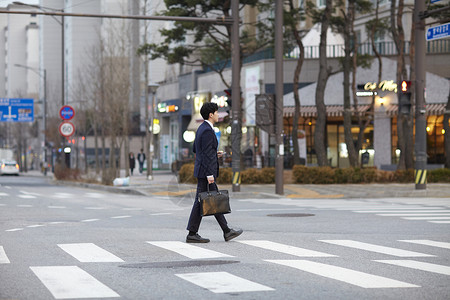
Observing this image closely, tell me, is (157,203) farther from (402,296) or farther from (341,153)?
(341,153)

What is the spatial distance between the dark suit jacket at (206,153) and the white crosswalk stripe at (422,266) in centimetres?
324

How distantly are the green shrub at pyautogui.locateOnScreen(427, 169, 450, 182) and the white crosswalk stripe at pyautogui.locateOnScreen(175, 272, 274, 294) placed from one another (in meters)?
24.6

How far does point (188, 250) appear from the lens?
1138cm

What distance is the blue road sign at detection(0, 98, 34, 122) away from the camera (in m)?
66.0

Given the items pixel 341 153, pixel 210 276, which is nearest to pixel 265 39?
pixel 341 153

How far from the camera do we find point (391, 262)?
9.95 m

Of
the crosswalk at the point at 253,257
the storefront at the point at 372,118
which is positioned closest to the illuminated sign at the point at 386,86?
the storefront at the point at 372,118

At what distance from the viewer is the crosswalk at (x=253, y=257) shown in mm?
8023

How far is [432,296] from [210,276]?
2388 millimetres

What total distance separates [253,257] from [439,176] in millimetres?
23143

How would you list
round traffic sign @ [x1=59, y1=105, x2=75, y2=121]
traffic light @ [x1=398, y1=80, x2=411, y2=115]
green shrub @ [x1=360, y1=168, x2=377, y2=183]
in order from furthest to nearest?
round traffic sign @ [x1=59, y1=105, x2=75, y2=121], green shrub @ [x1=360, y1=168, x2=377, y2=183], traffic light @ [x1=398, y1=80, x2=411, y2=115]

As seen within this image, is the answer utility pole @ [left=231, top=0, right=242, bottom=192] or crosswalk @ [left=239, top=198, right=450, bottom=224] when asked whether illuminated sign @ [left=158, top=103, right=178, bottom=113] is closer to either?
utility pole @ [left=231, top=0, right=242, bottom=192]

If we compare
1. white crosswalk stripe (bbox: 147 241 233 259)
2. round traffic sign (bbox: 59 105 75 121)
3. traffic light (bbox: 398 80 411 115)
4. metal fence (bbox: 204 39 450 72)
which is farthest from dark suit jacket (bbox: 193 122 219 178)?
metal fence (bbox: 204 39 450 72)

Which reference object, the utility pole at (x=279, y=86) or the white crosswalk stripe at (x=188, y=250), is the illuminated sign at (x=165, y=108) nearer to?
the utility pole at (x=279, y=86)
